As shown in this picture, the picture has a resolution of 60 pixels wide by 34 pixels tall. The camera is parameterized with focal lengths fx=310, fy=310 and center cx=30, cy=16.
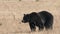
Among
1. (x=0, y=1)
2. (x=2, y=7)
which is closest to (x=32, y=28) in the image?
(x=2, y=7)

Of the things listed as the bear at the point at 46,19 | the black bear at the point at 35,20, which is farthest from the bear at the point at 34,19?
the bear at the point at 46,19

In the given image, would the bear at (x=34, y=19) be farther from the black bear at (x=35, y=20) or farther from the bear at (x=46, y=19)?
the bear at (x=46, y=19)

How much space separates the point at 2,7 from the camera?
66.5 ft

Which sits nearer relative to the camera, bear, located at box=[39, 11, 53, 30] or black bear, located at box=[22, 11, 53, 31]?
black bear, located at box=[22, 11, 53, 31]

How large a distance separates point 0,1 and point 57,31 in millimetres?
11807

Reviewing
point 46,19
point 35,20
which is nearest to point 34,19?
point 35,20

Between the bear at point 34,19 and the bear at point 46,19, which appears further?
the bear at point 46,19

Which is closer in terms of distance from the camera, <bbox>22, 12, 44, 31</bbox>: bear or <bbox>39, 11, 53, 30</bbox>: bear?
<bbox>22, 12, 44, 31</bbox>: bear

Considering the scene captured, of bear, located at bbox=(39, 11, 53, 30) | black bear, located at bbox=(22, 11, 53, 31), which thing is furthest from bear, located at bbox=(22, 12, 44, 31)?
bear, located at bbox=(39, 11, 53, 30)

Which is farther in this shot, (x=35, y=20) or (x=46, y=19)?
(x=46, y=19)

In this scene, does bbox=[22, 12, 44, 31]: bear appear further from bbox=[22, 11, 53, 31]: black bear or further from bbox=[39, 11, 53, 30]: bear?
bbox=[39, 11, 53, 30]: bear

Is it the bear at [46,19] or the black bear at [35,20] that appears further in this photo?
the bear at [46,19]

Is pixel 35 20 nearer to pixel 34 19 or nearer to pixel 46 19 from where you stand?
pixel 34 19

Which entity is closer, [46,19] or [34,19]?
[34,19]
